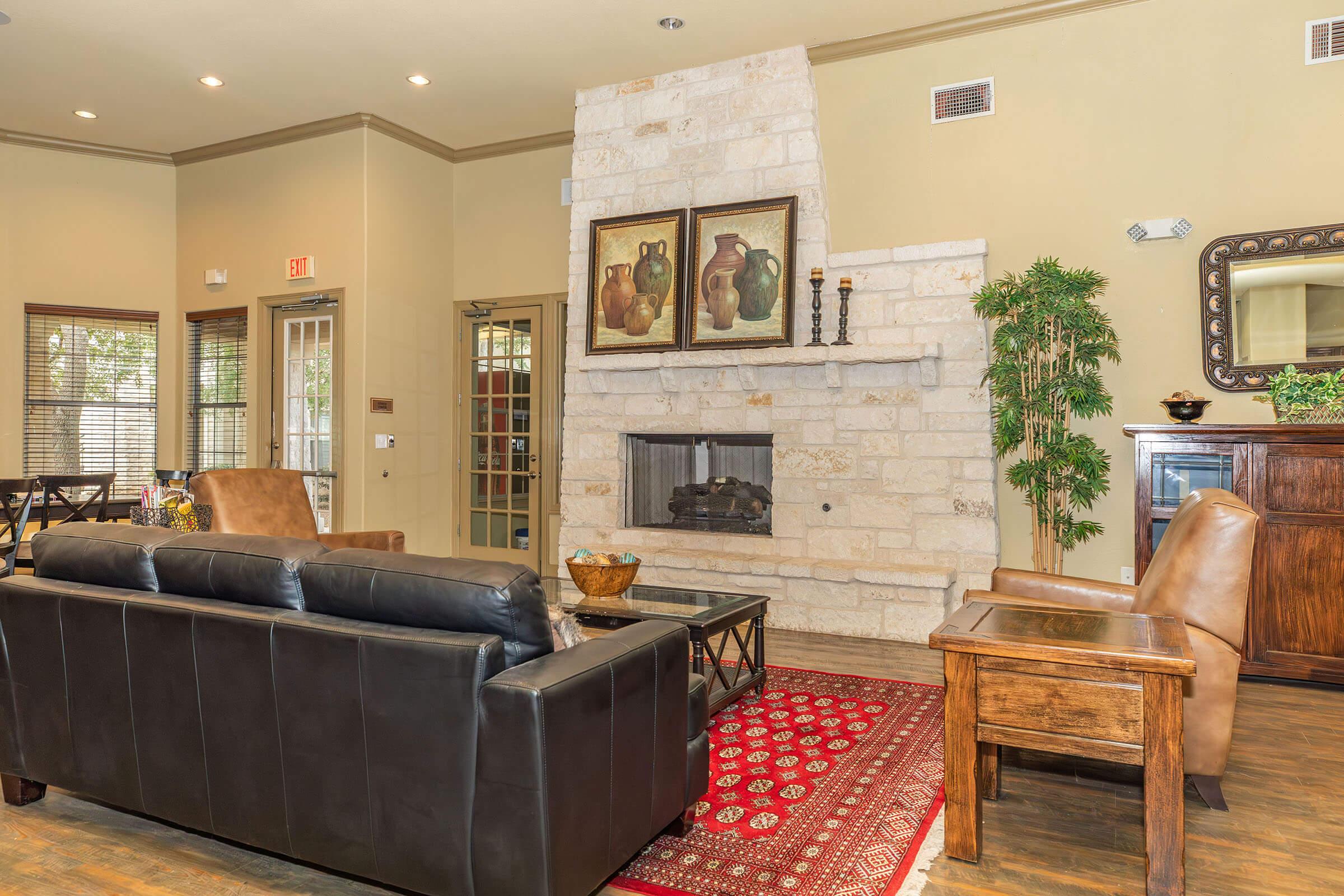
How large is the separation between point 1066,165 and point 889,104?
1089 mm

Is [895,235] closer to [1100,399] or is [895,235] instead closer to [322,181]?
[1100,399]

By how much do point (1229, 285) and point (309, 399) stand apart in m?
6.11

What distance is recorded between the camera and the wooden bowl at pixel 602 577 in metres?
3.64

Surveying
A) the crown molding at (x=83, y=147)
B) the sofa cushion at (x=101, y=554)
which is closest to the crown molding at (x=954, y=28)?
the sofa cushion at (x=101, y=554)

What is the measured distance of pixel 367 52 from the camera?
5359 millimetres

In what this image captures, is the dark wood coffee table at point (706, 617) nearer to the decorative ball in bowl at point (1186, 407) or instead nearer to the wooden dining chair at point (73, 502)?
the decorative ball in bowl at point (1186, 407)

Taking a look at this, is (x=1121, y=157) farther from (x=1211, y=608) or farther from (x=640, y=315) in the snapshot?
(x=1211, y=608)

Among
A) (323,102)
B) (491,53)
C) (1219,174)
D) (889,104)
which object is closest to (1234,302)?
(1219,174)

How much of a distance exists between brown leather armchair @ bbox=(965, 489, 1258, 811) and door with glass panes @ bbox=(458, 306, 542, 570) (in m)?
4.94

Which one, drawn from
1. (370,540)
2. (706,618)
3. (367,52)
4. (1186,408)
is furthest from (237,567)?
(367,52)

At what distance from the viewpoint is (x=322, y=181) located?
6.56m

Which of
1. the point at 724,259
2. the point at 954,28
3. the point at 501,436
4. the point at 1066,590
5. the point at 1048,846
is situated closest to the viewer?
the point at 1048,846

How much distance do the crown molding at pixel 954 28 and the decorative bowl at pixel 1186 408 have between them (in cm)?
217

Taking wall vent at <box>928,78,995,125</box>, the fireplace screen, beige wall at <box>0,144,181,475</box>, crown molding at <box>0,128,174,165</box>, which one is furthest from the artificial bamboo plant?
crown molding at <box>0,128,174,165</box>
